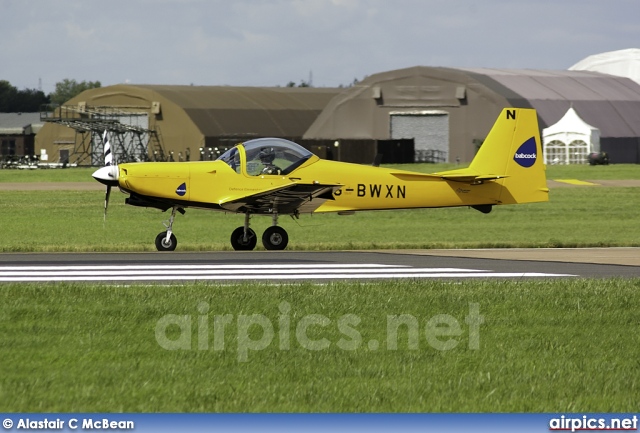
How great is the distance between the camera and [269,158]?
2147 cm

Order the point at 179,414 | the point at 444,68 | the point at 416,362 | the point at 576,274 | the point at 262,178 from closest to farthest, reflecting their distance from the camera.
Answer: the point at 179,414 → the point at 416,362 → the point at 576,274 → the point at 262,178 → the point at 444,68

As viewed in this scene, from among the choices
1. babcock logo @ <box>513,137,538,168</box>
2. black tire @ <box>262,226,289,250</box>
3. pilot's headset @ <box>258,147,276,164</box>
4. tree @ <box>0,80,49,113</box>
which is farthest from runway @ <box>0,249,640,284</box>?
tree @ <box>0,80,49,113</box>

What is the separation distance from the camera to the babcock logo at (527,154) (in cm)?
2264

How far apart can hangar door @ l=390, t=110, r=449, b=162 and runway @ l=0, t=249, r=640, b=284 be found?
58.8 meters

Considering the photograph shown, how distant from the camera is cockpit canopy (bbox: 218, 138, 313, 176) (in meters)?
21.4

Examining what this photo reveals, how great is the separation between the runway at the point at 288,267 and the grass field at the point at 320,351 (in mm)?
2184

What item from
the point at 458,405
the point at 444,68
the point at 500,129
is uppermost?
the point at 444,68

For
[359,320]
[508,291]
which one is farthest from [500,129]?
[359,320]

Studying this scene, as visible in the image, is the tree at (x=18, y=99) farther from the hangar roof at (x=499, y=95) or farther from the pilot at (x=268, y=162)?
the pilot at (x=268, y=162)

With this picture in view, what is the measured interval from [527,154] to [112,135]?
63712 mm

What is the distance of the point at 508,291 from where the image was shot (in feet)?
43.2

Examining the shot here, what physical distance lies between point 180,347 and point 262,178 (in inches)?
456

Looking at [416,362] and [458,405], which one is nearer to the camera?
[458,405]

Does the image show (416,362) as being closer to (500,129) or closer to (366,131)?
(500,129)
